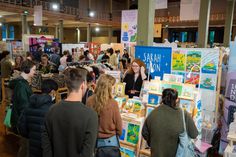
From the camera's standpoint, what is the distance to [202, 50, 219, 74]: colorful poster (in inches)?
160

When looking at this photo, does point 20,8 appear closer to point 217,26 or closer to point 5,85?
point 5,85

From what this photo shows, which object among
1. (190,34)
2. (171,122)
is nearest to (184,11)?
(171,122)

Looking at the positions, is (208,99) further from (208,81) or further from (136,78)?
(136,78)

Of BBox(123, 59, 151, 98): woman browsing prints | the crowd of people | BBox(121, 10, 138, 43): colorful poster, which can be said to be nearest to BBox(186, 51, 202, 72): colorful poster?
BBox(123, 59, 151, 98): woman browsing prints

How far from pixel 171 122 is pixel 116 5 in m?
24.7

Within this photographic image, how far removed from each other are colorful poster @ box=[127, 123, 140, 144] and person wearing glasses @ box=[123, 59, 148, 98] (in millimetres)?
952

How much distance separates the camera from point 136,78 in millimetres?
4113

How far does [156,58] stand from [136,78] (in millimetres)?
644

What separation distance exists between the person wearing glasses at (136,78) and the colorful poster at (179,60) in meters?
0.66

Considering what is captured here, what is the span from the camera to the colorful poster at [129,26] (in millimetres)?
6234

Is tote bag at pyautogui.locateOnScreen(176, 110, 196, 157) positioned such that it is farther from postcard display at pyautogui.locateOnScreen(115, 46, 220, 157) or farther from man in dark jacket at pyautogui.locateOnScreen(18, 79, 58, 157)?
man in dark jacket at pyautogui.locateOnScreen(18, 79, 58, 157)

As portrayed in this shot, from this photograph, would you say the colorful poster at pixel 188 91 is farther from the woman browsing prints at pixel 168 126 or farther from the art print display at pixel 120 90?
the art print display at pixel 120 90

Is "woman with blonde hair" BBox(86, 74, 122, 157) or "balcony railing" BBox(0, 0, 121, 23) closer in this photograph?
"woman with blonde hair" BBox(86, 74, 122, 157)

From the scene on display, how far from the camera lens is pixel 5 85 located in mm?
5066
